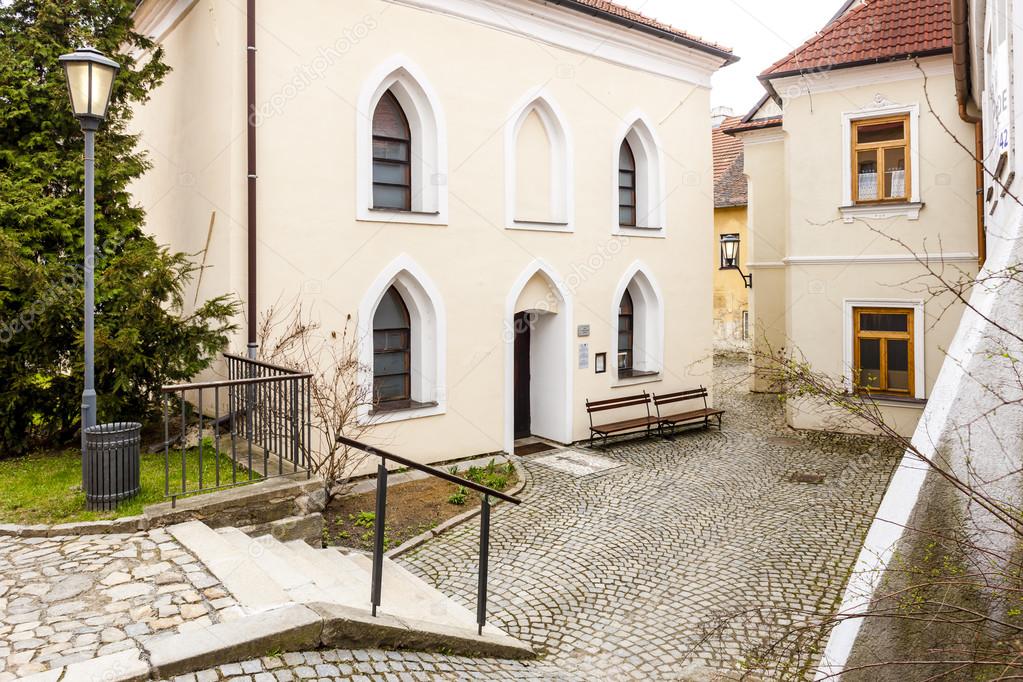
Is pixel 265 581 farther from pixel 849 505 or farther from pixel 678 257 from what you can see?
pixel 678 257

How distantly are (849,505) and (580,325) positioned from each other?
536cm

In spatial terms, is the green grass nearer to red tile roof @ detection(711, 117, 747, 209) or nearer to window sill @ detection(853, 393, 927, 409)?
window sill @ detection(853, 393, 927, 409)

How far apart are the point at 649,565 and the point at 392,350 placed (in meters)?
5.33

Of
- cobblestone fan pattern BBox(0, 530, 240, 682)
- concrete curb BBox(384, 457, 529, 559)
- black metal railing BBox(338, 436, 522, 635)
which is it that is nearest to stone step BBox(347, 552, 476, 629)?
black metal railing BBox(338, 436, 522, 635)

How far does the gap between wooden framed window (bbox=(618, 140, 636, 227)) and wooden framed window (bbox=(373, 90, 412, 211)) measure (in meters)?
4.77

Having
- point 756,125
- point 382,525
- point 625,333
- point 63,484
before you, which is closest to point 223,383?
point 382,525

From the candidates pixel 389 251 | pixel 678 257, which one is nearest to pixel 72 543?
pixel 389 251

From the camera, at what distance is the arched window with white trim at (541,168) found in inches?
471

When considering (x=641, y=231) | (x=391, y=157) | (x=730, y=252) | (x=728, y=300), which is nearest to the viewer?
(x=391, y=157)

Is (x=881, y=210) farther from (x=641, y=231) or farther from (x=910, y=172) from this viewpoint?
(x=641, y=231)

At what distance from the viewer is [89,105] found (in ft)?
20.0

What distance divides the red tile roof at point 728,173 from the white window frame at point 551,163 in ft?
42.0

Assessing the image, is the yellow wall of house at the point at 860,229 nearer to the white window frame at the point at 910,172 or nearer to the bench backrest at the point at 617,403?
the white window frame at the point at 910,172

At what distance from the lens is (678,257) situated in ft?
46.9
